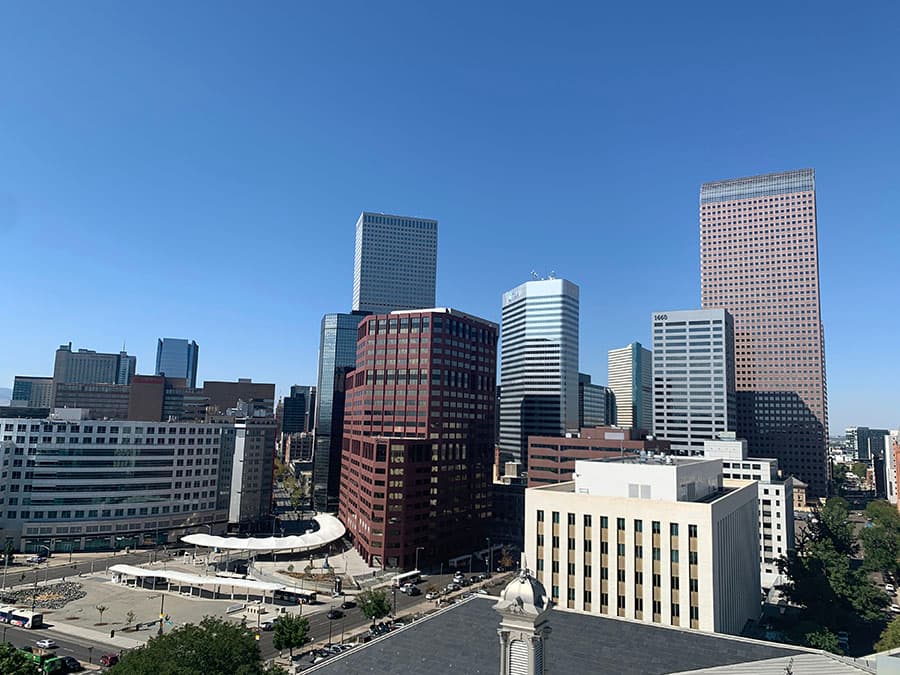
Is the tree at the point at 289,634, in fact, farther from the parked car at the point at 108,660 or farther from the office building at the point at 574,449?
the office building at the point at 574,449

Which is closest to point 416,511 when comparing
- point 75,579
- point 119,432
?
point 75,579

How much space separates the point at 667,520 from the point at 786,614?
5783 centimetres

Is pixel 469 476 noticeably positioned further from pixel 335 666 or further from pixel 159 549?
pixel 335 666

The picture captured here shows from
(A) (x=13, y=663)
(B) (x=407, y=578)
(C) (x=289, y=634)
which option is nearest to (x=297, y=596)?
(B) (x=407, y=578)

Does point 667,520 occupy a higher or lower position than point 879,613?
higher

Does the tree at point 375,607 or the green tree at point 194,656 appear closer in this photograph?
the green tree at point 194,656

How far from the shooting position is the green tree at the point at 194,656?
50.9 metres

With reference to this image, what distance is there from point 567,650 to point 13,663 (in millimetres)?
51472

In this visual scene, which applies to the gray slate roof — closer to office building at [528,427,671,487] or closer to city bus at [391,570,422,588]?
city bus at [391,570,422,588]

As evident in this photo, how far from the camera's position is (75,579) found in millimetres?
134875

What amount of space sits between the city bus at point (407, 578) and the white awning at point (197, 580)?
2644 centimetres

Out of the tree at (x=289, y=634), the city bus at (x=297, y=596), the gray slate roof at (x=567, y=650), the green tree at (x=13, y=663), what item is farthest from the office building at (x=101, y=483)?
the gray slate roof at (x=567, y=650)

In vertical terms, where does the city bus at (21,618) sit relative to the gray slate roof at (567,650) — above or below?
below

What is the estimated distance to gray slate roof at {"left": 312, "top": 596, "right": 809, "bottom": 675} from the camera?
50906mm
